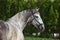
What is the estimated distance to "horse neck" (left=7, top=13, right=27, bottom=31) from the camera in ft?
23.1

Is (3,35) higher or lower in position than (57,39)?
higher

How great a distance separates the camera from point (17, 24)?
7.14 metres

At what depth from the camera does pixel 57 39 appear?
15938 mm

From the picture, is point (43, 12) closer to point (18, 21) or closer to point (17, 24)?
point (18, 21)

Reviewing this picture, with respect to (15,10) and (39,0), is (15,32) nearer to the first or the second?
(15,10)

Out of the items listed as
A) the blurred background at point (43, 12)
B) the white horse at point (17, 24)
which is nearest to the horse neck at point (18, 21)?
the white horse at point (17, 24)

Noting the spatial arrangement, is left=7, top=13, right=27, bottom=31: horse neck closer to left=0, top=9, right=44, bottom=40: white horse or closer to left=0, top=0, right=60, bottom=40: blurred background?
left=0, top=9, right=44, bottom=40: white horse

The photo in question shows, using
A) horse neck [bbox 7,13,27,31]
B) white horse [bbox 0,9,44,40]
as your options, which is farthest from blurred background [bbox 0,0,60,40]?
horse neck [bbox 7,13,27,31]

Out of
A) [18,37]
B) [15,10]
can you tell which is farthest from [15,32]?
[15,10]

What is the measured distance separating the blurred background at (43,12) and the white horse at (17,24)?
7.90m

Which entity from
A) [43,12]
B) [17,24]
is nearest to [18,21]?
[17,24]

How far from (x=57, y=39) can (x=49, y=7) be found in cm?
194

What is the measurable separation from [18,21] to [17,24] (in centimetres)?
16

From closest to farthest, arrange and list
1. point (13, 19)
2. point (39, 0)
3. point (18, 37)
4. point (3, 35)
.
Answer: point (3, 35) → point (18, 37) → point (13, 19) → point (39, 0)
